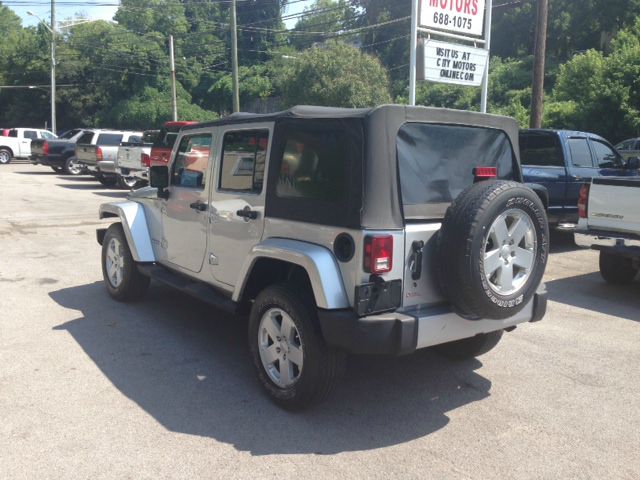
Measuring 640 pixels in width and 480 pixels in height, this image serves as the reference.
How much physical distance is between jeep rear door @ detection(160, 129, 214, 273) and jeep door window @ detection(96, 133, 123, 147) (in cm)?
1595

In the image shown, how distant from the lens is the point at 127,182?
18938mm

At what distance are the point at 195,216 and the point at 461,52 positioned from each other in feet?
31.3

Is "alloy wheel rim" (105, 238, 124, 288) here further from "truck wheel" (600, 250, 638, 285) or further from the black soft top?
"truck wheel" (600, 250, 638, 285)

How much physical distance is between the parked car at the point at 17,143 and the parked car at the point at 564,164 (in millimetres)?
25508

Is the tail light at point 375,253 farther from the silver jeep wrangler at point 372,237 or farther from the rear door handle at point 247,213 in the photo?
the rear door handle at point 247,213

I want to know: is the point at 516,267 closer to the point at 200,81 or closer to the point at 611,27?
the point at 611,27

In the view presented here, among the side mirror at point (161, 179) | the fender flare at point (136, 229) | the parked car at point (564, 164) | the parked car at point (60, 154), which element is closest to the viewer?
the side mirror at point (161, 179)

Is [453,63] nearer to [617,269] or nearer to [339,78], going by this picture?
[617,269]

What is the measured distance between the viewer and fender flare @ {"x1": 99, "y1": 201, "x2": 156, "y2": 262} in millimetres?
6086

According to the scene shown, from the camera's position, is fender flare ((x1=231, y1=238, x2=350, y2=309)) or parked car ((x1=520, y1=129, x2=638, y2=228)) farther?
parked car ((x1=520, y1=129, x2=638, y2=228))

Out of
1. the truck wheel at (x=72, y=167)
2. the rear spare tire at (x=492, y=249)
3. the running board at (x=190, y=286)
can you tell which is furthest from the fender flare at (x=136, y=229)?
the truck wheel at (x=72, y=167)

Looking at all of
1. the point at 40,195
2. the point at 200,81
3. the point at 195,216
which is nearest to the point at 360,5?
the point at 200,81

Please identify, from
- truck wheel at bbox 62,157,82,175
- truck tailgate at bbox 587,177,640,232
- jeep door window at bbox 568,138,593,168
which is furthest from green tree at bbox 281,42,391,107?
truck tailgate at bbox 587,177,640,232

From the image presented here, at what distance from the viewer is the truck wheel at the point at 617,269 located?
791cm
